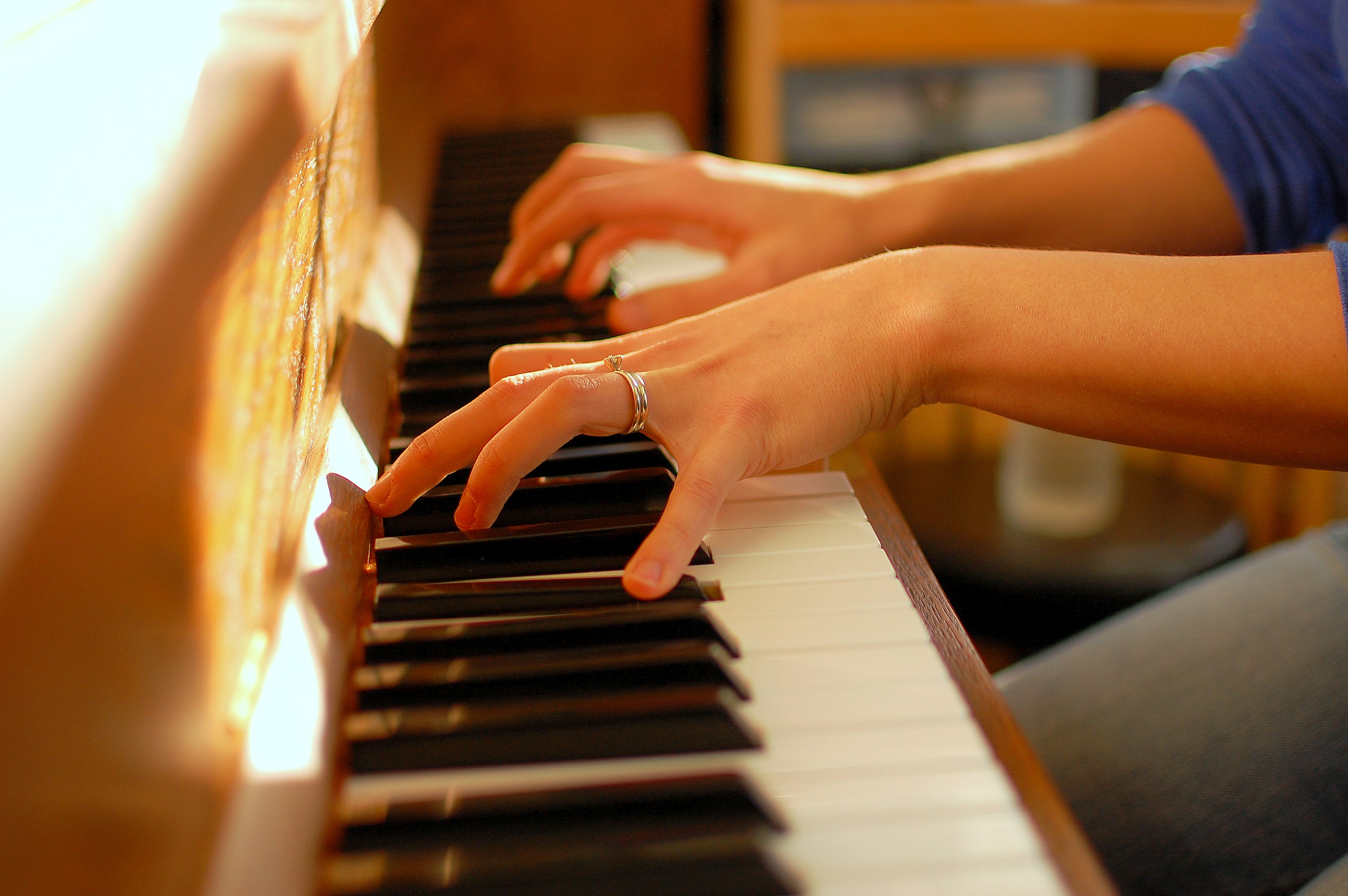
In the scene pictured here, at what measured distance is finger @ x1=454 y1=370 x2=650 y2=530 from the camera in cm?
62

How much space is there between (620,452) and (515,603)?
0.18m

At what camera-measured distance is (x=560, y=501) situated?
2.23 feet

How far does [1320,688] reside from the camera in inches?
33.6

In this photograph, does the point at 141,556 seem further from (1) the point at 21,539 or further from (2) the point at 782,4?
(2) the point at 782,4

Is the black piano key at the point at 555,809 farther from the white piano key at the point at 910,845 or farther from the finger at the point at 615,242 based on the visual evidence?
the finger at the point at 615,242

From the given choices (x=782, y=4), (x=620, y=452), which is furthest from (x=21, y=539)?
(x=782, y=4)

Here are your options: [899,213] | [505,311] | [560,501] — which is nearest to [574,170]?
[505,311]

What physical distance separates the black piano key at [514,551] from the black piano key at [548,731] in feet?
0.37

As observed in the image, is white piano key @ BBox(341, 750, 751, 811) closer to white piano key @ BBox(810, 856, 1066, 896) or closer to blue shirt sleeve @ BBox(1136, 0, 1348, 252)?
white piano key @ BBox(810, 856, 1066, 896)

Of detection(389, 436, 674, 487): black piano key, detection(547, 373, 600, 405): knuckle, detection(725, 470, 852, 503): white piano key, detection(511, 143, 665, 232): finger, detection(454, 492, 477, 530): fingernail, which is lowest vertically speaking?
detection(725, 470, 852, 503): white piano key

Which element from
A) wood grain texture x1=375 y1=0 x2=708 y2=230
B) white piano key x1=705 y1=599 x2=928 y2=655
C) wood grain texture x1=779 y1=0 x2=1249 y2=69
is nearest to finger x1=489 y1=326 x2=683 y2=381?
white piano key x1=705 y1=599 x2=928 y2=655

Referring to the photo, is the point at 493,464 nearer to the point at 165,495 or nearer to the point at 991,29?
the point at 165,495

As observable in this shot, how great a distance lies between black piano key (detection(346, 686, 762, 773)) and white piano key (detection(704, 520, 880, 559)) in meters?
0.16

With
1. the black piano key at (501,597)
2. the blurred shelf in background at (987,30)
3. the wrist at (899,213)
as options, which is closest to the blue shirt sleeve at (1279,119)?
the wrist at (899,213)
